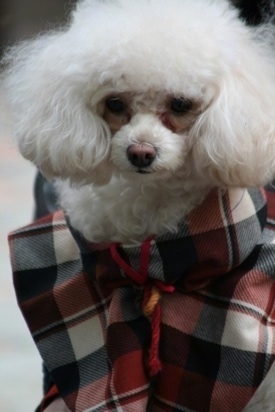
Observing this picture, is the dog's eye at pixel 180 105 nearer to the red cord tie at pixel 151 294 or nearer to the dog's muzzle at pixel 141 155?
the dog's muzzle at pixel 141 155

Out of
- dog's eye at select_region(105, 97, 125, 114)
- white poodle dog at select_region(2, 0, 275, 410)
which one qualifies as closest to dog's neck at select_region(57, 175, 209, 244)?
white poodle dog at select_region(2, 0, 275, 410)

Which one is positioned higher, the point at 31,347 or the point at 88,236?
the point at 88,236

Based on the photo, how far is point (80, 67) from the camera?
1.16 m

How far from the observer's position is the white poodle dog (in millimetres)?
1125

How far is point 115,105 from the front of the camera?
Answer: 117cm

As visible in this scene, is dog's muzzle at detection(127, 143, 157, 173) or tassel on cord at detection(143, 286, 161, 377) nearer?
dog's muzzle at detection(127, 143, 157, 173)

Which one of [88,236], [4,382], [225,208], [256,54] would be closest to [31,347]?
[4,382]

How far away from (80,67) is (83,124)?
80 mm

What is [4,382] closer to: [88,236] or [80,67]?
[88,236]

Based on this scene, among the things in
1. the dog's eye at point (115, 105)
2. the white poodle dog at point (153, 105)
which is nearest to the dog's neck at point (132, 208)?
the white poodle dog at point (153, 105)

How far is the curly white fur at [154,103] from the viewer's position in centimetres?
113

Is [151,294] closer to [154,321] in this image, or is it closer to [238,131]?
[154,321]

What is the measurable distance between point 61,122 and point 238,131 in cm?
25

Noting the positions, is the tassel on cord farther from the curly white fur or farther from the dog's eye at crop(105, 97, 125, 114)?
the dog's eye at crop(105, 97, 125, 114)
